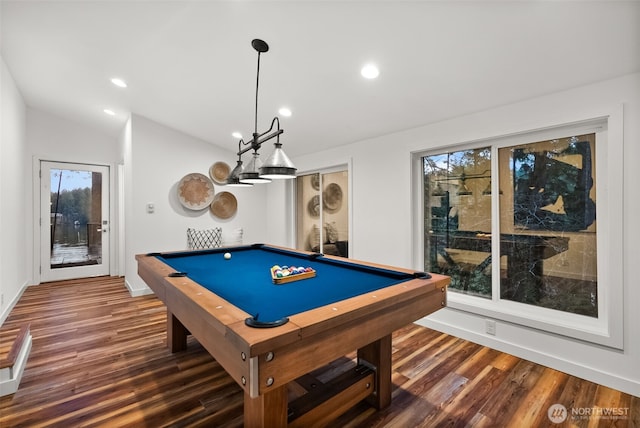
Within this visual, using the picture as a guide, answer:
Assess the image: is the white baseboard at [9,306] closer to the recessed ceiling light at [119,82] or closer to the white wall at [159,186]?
the white wall at [159,186]

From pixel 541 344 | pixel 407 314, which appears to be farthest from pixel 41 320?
pixel 541 344

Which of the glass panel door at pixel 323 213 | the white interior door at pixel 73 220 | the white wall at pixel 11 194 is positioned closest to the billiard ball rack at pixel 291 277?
the glass panel door at pixel 323 213

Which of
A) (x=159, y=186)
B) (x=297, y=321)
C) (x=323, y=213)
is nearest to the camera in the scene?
(x=297, y=321)

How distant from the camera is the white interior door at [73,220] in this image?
5.02 meters

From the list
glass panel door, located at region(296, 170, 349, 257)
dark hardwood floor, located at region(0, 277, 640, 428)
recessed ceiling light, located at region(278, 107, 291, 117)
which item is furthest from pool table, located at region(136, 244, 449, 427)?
glass panel door, located at region(296, 170, 349, 257)

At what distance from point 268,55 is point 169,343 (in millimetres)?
2745

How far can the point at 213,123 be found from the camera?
423cm

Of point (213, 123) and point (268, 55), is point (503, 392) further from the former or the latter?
point (213, 123)

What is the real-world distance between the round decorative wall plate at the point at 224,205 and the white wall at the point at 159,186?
89 mm

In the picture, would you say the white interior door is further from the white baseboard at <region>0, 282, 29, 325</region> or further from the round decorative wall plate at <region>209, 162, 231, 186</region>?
the round decorative wall plate at <region>209, 162, 231, 186</region>

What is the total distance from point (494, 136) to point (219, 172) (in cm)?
414

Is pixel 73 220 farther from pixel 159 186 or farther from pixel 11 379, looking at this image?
pixel 11 379

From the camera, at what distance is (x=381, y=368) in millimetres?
1874

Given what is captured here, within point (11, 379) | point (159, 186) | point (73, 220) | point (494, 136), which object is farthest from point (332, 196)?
point (73, 220)
